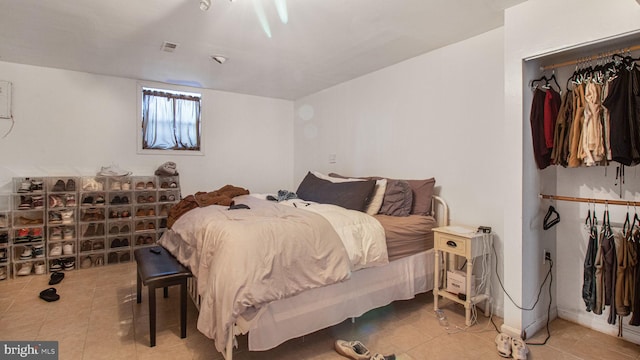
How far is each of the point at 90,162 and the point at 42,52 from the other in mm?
1346

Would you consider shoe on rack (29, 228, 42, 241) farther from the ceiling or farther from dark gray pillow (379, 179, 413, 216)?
dark gray pillow (379, 179, 413, 216)

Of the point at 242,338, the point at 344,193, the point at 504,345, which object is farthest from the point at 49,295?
the point at 504,345

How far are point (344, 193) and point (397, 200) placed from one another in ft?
1.70

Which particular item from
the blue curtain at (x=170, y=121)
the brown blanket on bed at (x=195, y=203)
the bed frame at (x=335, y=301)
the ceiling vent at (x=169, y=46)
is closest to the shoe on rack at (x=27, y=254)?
the brown blanket on bed at (x=195, y=203)

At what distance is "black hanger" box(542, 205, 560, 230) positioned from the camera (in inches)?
94.8

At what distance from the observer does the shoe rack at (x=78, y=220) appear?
3.51 meters

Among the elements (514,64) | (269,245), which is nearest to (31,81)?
(269,245)

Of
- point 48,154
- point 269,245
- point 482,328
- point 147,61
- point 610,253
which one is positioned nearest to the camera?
point 269,245

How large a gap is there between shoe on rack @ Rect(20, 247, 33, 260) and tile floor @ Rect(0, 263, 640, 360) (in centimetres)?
61

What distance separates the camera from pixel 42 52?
3281mm

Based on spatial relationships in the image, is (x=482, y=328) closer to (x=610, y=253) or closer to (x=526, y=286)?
(x=526, y=286)

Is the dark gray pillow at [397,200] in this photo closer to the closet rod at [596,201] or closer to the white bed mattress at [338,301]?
the white bed mattress at [338,301]

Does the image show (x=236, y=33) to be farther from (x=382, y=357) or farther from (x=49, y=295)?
(x=49, y=295)

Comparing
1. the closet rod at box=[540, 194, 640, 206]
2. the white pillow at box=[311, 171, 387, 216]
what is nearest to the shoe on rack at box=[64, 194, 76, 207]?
the white pillow at box=[311, 171, 387, 216]
